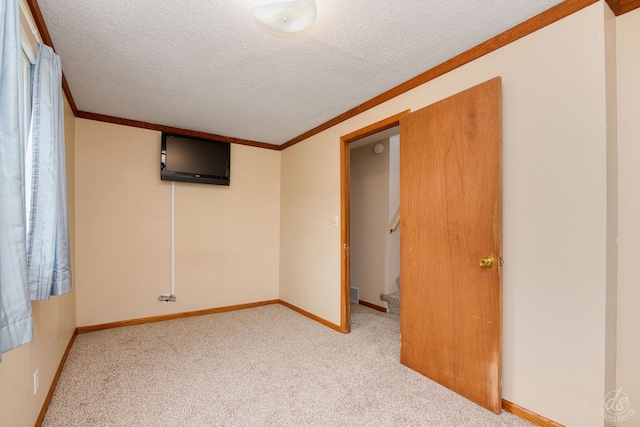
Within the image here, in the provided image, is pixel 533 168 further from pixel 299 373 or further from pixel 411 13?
pixel 299 373

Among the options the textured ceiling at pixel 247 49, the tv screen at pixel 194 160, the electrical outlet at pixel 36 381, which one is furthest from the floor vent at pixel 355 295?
the electrical outlet at pixel 36 381

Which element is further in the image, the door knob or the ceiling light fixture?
the door knob

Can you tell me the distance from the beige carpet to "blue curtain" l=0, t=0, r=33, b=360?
1097 millimetres

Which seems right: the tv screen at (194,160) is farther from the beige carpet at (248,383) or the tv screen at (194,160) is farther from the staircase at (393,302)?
the staircase at (393,302)

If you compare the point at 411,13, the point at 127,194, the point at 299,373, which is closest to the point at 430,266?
the point at 299,373

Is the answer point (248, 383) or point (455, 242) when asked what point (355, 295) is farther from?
point (455, 242)

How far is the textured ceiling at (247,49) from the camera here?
1.65 m

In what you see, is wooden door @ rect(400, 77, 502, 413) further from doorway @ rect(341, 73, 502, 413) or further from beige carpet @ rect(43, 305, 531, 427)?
beige carpet @ rect(43, 305, 531, 427)

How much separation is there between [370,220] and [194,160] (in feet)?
8.12

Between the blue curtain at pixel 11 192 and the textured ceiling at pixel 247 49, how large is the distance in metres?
0.80

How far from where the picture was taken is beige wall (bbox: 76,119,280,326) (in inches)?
127

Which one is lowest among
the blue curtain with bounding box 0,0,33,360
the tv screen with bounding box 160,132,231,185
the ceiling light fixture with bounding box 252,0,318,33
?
the blue curtain with bounding box 0,0,33,360

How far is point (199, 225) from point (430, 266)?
9.34 feet

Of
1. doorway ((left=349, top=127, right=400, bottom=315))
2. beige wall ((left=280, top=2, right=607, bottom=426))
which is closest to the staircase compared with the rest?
doorway ((left=349, top=127, right=400, bottom=315))
